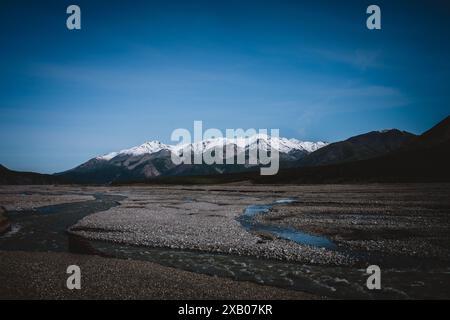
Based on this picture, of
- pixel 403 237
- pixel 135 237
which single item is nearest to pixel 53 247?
pixel 135 237

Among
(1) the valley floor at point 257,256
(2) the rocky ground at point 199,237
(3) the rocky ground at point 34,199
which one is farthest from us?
(3) the rocky ground at point 34,199

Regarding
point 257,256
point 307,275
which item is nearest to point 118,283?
point 257,256

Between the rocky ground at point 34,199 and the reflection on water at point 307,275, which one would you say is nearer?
the reflection on water at point 307,275

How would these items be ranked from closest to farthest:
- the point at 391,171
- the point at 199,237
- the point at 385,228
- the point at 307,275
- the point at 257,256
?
the point at 307,275 < the point at 257,256 < the point at 199,237 < the point at 385,228 < the point at 391,171

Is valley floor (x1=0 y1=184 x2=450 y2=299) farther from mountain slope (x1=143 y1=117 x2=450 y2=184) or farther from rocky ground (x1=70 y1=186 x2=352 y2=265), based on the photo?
mountain slope (x1=143 y1=117 x2=450 y2=184)

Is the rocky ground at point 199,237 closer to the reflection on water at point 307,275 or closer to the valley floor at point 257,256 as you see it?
the valley floor at point 257,256

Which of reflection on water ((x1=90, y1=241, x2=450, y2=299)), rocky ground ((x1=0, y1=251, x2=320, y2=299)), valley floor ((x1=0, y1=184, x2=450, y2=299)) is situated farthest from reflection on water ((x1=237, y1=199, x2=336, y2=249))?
rocky ground ((x1=0, y1=251, x2=320, y2=299))

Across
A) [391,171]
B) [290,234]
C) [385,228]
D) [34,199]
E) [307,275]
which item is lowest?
[34,199]

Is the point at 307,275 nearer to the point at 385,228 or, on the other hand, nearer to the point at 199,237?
the point at 199,237

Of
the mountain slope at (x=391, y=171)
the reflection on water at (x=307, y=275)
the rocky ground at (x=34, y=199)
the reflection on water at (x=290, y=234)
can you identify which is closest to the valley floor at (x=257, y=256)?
the reflection on water at (x=307, y=275)
